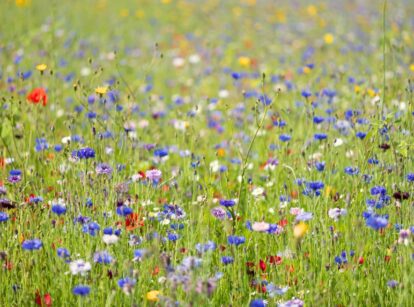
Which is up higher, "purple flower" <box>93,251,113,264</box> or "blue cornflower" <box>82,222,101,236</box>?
"blue cornflower" <box>82,222,101,236</box>

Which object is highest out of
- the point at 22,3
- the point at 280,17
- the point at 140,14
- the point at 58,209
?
the point at 22,3

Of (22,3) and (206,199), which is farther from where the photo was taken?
(22,3)

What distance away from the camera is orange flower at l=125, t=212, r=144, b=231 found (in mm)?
2480

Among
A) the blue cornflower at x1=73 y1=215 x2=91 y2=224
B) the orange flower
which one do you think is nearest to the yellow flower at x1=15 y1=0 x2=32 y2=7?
the orange flower

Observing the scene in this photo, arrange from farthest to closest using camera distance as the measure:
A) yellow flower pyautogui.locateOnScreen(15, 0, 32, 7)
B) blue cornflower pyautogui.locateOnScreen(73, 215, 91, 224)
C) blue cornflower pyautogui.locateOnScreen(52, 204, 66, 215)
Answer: yellow flower pyautogui.locateOnScreen(15, 0, 32, 7) < blue cornflower pyautogui.locateOnScreen(73, 215, 91, 224) < blue cornflower pyautogui.locateOnScreen(52, 204, 66, 215)

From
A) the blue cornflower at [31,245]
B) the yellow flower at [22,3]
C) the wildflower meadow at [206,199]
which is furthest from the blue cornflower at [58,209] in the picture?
the yellow flower at [22,3]

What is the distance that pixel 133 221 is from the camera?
2.58 meters

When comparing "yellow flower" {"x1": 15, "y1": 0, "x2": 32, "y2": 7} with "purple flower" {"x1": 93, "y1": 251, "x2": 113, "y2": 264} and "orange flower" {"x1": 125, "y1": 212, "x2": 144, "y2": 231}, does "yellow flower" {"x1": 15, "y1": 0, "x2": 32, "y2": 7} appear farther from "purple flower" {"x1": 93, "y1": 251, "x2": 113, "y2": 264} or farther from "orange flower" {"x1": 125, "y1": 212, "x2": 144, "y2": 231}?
"purple flower" {"x1": 93, "y1": 251, "x2": 113, "y2": 264}

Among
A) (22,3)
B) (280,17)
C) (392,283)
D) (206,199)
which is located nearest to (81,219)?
(206,199)

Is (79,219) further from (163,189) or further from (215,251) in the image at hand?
(163,189)

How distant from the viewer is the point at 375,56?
6.64 meters

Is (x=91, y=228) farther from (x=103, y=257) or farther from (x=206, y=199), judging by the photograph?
(x=206, y=199)

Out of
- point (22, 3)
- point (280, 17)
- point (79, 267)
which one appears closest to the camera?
point (79, 267)

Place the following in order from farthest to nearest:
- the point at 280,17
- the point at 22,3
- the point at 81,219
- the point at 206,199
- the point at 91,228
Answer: the point at 280,17 → the point at 22,3 → the point at 206,199 → the point at 81,219 → the point at 91,228
